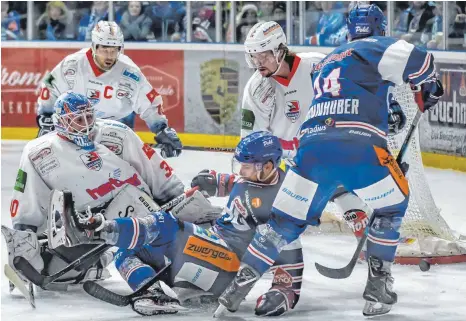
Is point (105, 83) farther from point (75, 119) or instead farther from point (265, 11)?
point (265, 11)

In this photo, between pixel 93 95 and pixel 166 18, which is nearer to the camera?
pixel 93 95

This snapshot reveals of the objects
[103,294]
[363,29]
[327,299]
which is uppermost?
[363,29]

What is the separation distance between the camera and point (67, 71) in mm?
6516

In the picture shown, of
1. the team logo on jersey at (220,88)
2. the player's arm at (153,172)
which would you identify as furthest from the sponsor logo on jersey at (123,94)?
the team logo on jersey at (220,88)

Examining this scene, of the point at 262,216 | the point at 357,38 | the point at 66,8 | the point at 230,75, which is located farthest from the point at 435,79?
the point at 66,8

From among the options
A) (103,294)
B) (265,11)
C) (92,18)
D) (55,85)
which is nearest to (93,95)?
(55,85)

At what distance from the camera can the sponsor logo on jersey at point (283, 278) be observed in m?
4.52

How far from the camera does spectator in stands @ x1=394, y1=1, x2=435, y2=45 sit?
27.4ft

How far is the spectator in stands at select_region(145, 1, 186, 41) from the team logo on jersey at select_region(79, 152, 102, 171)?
5.03 metres

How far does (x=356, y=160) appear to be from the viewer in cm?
429

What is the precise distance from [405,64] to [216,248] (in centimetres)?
94

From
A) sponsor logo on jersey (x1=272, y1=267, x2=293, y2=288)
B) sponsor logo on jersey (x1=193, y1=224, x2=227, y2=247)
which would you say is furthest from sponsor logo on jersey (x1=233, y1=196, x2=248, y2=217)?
sponsor logo on jersey (x1=272, y1=267, x2=293, y2=288)

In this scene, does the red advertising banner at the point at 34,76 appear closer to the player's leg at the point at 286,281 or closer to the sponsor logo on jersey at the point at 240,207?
the sponsor logo on jersey at the point at 240,207

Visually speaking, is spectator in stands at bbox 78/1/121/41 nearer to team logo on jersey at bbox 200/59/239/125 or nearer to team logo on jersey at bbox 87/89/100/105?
team logo on jersey at bbox 200/59/239/125
